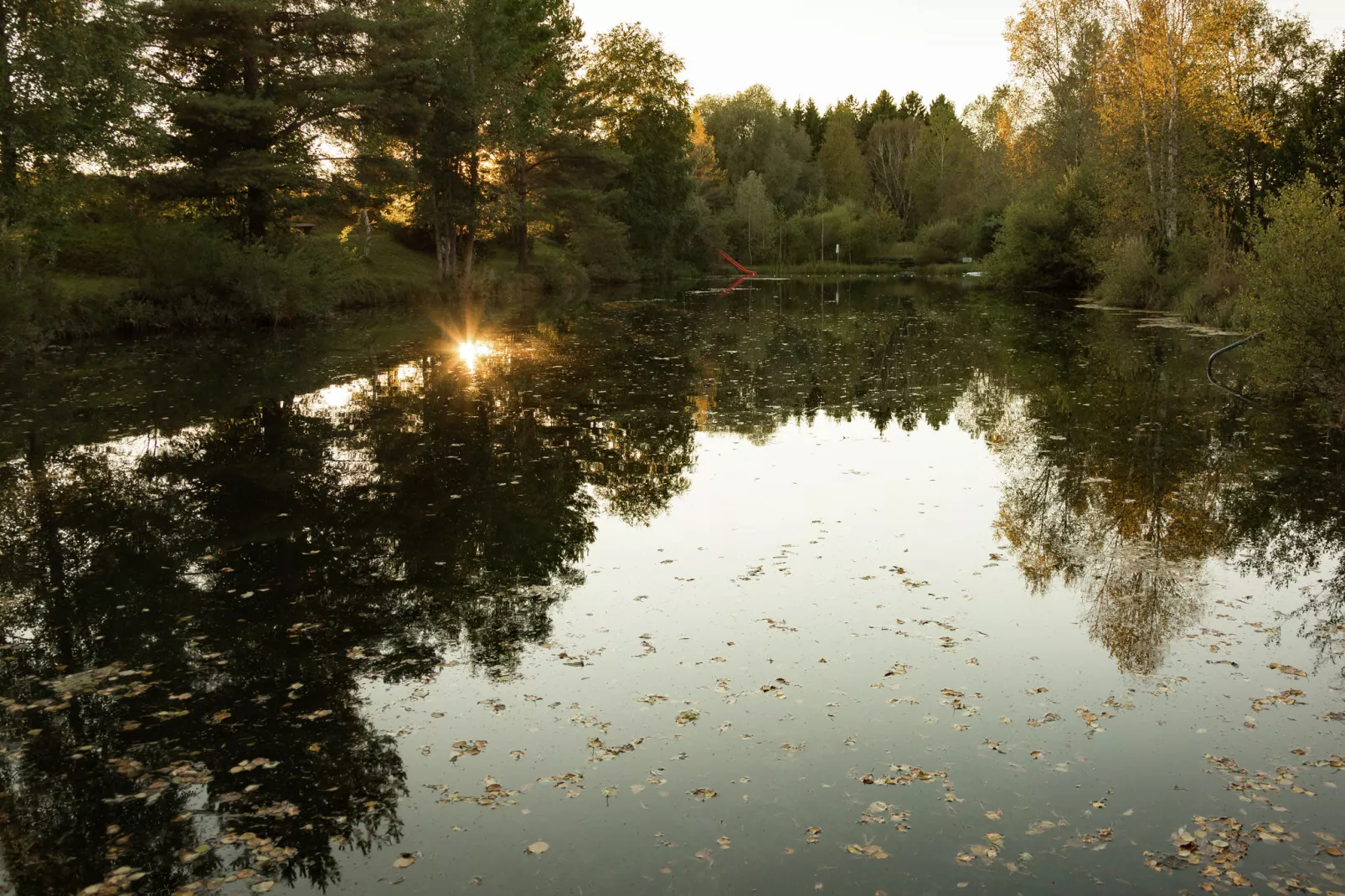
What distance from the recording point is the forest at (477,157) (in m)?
22.0

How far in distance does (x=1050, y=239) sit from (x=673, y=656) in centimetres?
4362

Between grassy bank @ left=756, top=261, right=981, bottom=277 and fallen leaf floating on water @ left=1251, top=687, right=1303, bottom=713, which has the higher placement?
grassy bank @ left=756, top=261, right=981, bottom=277

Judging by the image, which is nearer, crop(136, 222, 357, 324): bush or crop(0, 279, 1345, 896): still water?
crop(0, 279, 1345, 896): still water

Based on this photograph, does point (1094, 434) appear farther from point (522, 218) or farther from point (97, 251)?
point (522, 218)

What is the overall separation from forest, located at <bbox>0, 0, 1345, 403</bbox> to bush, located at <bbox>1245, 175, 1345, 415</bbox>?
0.05m

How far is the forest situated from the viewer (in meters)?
22.0

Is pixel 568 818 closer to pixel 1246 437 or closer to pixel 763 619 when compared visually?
pixel 763 619

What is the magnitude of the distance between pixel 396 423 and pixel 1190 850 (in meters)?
13.9

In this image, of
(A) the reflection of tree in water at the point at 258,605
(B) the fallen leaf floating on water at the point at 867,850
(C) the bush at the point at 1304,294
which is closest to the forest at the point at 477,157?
(C) the bush at the point at 1304,294

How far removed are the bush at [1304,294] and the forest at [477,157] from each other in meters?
0.05

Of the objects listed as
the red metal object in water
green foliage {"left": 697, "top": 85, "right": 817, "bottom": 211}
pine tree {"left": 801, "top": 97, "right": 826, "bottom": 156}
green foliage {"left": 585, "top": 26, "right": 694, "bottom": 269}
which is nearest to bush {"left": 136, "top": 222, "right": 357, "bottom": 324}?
green foliage {"left": 585, "top": 26, "right": 694, "bottom": 269}

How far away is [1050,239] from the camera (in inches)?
1793

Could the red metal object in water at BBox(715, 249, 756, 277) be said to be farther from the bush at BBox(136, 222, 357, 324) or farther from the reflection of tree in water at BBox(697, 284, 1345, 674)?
the bush at BBox(136, 222, 357, 324)

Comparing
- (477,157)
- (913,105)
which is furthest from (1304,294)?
(913,105)
